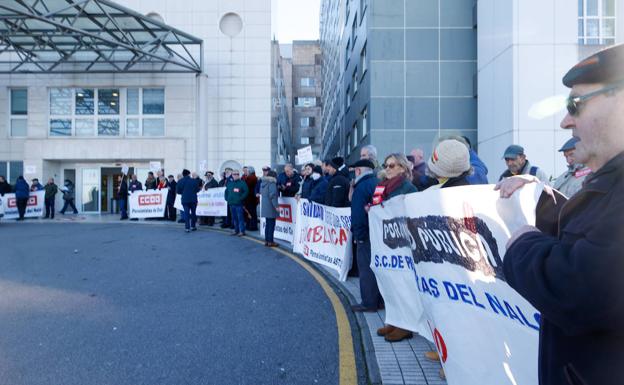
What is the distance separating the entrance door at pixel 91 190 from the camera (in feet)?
72.6

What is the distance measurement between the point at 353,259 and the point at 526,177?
479cm

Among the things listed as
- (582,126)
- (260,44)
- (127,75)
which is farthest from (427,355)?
(127,75)

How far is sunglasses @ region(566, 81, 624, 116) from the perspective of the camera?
50.8 inches

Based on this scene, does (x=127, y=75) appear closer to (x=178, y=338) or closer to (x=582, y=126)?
(x=178, y=338)

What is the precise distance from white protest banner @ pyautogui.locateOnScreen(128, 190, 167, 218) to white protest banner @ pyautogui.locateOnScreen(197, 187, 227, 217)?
8.70 ft

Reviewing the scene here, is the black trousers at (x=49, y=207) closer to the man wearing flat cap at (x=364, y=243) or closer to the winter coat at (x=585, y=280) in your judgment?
the man wearing flat cap at (x=364, y=243)

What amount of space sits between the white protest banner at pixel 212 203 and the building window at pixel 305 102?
2269 inches

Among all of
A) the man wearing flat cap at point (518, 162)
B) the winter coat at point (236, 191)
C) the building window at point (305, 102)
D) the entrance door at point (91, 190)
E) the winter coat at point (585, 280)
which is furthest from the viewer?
the building window at point (305, 102)

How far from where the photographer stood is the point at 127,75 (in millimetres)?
21422

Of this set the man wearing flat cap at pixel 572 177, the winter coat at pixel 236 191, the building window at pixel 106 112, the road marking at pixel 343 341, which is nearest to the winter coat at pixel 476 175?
the man wearing flat cap at pixel 572 177

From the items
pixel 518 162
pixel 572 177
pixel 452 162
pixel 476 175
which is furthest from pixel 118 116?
pixel 452 162

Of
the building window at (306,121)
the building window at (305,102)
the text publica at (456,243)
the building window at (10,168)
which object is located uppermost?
the building window at (305,102)

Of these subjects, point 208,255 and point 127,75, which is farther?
point 127,75

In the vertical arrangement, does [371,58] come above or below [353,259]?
above
